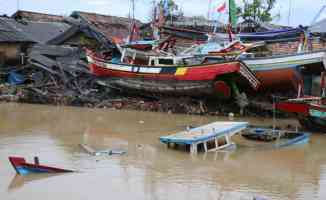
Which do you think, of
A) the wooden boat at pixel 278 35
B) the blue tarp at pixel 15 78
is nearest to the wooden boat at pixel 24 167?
the wooden boat at pixel 278 35

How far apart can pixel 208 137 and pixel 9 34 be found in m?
15.9

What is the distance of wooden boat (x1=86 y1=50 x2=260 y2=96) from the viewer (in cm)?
1767

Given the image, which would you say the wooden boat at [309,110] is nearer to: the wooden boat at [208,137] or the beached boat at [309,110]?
the beached boat at [309,110]

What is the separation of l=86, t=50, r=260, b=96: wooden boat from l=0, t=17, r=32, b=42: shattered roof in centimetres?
556

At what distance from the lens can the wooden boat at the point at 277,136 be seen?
1314 cm

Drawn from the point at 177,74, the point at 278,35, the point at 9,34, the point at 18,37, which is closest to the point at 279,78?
the point at 278,35

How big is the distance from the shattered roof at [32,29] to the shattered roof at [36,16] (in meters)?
1.32

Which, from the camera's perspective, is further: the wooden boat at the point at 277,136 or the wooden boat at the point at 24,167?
the wooden boat at the point at 277,136

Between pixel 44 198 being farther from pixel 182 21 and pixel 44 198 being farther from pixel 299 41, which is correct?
pixel 182 21

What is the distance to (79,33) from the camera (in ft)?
85.0

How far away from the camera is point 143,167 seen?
10453 mm

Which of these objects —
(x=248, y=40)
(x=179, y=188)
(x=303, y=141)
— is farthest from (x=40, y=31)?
(x=179, y=188)

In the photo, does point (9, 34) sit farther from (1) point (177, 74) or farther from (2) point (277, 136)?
(2) point (277, 136)

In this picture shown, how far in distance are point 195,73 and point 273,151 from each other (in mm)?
6394
